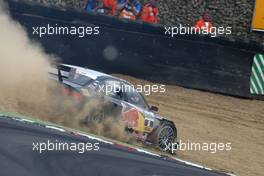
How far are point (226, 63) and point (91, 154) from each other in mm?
13041

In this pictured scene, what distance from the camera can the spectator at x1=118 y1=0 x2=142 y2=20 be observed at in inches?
867

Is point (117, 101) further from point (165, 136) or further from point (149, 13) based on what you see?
point (149, 13)

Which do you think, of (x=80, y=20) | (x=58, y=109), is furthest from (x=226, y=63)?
(x=58, y=109)

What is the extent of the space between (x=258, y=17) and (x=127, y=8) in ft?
16.5

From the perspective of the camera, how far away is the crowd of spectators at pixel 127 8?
860 inches

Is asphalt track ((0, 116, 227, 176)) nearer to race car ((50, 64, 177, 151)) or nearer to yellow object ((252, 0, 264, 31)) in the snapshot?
race car ((50, 64, 177, 151))

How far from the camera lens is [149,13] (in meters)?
21.8

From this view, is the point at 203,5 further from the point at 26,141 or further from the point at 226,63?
the point at 26,141
